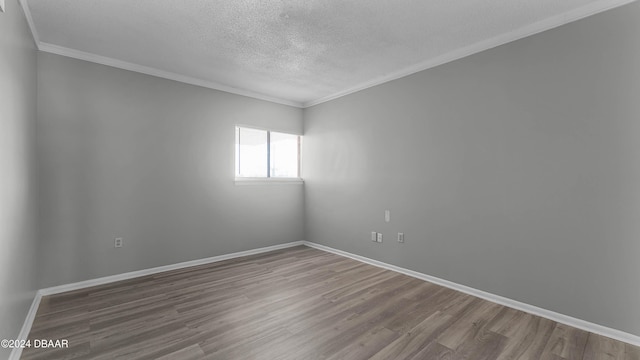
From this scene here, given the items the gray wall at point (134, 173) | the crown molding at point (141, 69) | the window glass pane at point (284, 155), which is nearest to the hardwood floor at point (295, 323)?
the gray wall at point (134, 173)

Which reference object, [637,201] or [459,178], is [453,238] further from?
[637,201]

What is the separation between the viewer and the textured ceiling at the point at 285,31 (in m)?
2.23

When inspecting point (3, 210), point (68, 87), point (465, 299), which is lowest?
point (465, 299)

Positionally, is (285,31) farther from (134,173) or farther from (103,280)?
(103,280)

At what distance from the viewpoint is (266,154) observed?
15.8 feet

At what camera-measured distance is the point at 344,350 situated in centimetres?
195

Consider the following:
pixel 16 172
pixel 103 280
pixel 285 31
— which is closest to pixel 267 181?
pixel 103 280

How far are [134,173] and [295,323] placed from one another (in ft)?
8.71

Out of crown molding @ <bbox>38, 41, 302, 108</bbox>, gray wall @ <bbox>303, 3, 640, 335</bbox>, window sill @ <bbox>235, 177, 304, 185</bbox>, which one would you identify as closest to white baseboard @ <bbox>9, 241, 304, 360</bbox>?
window sill @ <bbox>235, 177, 304, 185</bbox>

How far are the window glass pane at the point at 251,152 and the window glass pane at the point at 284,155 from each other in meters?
0.17

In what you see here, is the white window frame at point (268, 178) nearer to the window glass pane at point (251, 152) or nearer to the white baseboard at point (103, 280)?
the window glass pane at point (251, 152)

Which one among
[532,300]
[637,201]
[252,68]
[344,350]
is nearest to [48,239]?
[252,68]

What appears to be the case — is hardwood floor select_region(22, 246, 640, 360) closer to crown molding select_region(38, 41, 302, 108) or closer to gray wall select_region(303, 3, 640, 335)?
gray wall select_region(303, 3, 640, 335)

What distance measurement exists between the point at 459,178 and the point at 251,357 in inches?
103
